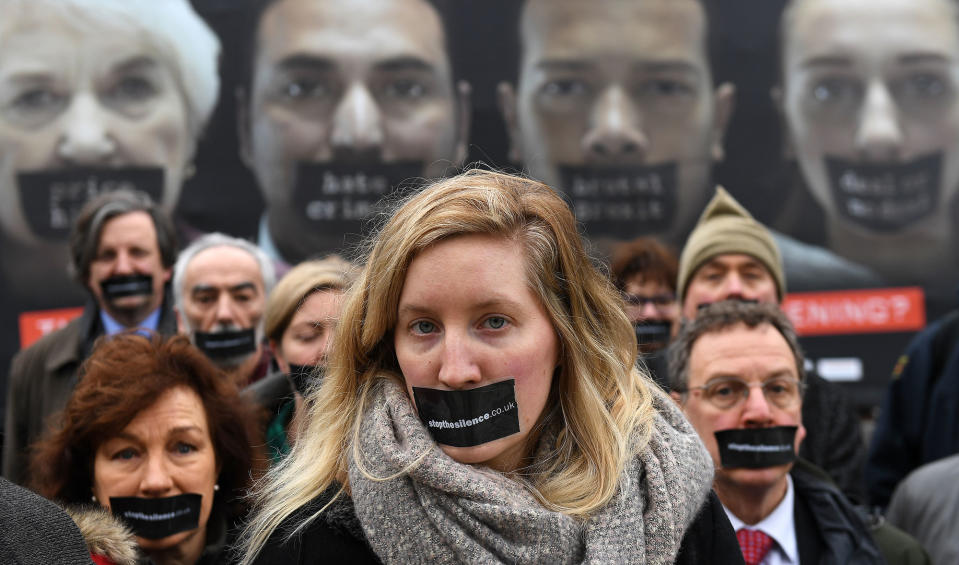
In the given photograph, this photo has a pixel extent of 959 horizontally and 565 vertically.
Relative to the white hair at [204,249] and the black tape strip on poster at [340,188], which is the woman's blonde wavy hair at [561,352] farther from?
the black tape strip on poster at [340,188]

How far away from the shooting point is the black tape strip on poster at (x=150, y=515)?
2732 millimetres

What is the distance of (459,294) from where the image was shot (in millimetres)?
1745

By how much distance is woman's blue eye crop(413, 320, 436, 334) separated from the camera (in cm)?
178

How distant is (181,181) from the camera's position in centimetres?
547

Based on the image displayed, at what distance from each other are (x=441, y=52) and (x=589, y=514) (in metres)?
4.08

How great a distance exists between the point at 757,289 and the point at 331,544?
2.60 meters

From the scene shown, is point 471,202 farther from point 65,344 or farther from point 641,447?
point 65,344

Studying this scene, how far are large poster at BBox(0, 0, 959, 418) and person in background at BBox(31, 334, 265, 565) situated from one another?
2.53 meters

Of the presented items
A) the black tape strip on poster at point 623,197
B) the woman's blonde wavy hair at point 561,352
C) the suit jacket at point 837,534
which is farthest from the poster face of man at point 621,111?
the woman's blonde wavy hair at point 561,352

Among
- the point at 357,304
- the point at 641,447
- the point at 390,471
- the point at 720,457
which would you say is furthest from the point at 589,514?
the point at 720,457

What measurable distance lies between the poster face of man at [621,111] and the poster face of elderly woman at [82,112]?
5.59ft

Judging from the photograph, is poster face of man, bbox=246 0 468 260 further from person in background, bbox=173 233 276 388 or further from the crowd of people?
person in background, bbox=173 233 276 388

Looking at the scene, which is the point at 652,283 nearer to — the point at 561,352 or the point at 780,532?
the point at 780,532

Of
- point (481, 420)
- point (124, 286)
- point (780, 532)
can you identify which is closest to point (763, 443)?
point (780, 532)
